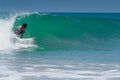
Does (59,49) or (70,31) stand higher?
(70,31)

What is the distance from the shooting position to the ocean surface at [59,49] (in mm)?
8258

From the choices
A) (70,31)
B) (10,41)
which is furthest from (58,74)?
(70,31)

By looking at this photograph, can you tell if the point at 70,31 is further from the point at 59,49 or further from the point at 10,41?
the point at 59,49

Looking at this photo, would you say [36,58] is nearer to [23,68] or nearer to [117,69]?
[23,68]

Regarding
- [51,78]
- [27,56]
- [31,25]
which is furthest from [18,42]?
[51,78]

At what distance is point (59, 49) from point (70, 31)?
6.08 meters

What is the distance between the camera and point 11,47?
554 inches

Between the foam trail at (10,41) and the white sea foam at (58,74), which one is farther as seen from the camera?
the foam trail at (10,41)

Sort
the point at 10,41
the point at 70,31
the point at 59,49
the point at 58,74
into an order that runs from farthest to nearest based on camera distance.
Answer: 1. the point at 70,31
2. the point at 10,41
3. the point at 59,49
4. the point at 58,74

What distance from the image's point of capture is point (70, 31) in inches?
788

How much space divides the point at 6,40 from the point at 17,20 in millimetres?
4571

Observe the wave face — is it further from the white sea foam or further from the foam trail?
the white sea foam

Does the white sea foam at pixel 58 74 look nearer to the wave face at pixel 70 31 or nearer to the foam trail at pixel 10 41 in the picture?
the foam trail at pixel 10 41

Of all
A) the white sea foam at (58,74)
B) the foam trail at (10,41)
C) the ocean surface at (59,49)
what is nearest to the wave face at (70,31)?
the ocean surface at (59,49)
